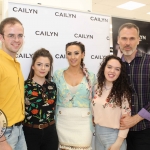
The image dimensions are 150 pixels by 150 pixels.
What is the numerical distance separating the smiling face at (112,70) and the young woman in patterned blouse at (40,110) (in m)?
0.54

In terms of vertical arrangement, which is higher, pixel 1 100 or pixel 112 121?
pixel 1 100

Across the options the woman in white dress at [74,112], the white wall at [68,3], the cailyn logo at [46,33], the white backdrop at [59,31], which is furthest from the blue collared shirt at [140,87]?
the white wall at [68,3]

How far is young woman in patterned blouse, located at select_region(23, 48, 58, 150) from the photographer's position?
6.88 ft

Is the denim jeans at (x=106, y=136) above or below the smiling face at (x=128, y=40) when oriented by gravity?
below

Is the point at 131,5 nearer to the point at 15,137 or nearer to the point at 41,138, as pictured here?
the point at 41,138

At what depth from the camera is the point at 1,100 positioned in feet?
5.77

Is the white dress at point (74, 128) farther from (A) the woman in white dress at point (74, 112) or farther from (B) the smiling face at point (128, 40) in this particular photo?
(B) the smiling face at point (128, 40)

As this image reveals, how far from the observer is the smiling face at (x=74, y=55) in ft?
7.77

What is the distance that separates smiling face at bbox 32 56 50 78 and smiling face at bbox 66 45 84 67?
24 centimetres

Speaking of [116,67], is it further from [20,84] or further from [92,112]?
[20,84]

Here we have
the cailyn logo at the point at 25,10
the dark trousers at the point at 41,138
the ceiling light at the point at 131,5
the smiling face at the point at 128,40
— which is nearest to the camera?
the dark trousers at the point at 41,138

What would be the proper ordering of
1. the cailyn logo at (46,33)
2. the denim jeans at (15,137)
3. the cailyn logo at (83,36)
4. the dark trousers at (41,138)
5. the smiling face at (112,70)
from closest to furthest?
the denim jeans at (15,137) < the dark trousers at (41,138) < the smiling face at (112,70) < the cailyn logo at (46,33) < the cailyn logo at (83,36)

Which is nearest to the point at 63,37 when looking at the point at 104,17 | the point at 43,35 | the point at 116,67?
the point at 43,35

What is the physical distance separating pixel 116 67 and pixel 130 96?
303mm
